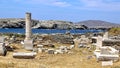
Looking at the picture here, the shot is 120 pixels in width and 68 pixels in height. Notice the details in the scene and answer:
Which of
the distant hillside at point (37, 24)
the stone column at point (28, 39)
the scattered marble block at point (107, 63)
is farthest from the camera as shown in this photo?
the distant hillside at point (37, 24)

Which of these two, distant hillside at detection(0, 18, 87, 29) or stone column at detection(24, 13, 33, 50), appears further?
distant hillside at detection(0, 18, 87, 29)

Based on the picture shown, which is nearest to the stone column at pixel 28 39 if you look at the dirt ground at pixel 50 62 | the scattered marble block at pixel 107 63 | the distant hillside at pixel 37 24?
the dirt ground at pixel 50 62

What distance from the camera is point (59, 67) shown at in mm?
19484

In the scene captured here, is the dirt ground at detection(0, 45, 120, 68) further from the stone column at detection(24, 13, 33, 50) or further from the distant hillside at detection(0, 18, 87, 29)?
the distant hillside at detection(0, 18, 87, 29)

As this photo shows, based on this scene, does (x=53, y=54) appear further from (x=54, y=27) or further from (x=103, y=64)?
(x=54, y=27)

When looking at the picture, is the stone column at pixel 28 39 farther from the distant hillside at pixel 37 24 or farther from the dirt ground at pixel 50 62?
the distant hillside at pixel 37 24

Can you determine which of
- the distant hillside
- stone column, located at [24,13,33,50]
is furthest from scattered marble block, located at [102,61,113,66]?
the distant hillside

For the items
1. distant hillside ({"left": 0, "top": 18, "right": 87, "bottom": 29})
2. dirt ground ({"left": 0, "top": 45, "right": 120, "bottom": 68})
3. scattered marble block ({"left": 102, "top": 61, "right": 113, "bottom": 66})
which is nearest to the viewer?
dirt ground ({"left": 0, "top": 45, "right": 120, "bottom": 68})

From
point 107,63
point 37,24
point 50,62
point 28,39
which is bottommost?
point 37,24

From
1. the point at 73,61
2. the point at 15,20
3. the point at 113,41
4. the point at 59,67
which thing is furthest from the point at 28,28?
the point at 15,20

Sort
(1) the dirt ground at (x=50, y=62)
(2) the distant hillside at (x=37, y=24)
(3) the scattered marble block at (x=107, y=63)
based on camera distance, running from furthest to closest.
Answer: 1. (2) the distant hillside at (x=37, y=24)
2. (3) the scattered marble block at (x=107, y=63)
3. (1) the dirt ground at (x=50, y=62)

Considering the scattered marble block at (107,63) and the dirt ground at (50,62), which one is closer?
the dirt ground at (50,62)

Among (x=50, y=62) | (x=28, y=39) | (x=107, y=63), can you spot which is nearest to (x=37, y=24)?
(x=28, y=39)

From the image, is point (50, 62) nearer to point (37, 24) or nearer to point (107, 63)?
point (107, 63)
